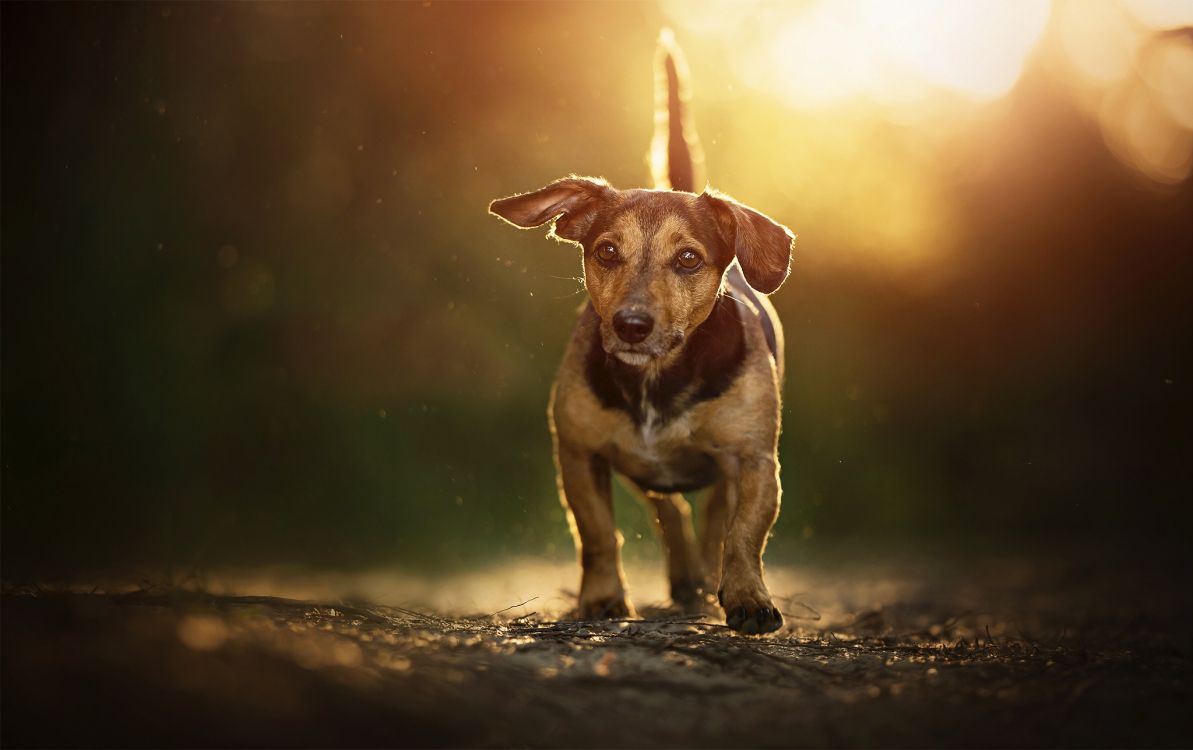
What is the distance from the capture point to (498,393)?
1349cm

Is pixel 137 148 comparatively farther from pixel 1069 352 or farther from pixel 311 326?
pixel 1069 352

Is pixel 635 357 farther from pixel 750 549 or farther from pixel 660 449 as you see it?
pixel 750 549

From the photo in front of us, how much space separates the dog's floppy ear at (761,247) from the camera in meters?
5.12

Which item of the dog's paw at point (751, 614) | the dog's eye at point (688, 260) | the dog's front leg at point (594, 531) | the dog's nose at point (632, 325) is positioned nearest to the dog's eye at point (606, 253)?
the dog's eye at point (688, 260)

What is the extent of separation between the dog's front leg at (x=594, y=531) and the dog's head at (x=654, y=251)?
0.74 meters

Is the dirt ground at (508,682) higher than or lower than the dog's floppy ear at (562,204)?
lower

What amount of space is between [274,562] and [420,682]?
6.00 meters

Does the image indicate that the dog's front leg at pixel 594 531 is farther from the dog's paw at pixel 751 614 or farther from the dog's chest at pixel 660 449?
the dog's paw at pixel 751 614

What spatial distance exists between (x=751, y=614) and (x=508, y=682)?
1.77m

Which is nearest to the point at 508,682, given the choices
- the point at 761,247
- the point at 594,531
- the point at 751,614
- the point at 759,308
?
the point at 751,614

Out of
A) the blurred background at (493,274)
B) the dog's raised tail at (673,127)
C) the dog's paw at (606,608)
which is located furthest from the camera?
the blurred background at (493,274)

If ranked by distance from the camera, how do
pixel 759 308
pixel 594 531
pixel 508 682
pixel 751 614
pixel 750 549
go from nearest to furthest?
pixel 508 682, pixel 751 614, pixel 750 549, pixel 594 531, pixel 759 308

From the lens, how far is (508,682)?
3086mm

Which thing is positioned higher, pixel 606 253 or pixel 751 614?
pixel 606 253
